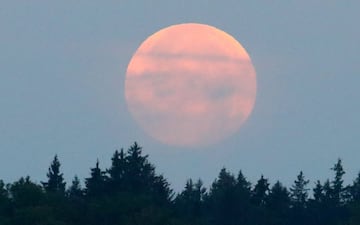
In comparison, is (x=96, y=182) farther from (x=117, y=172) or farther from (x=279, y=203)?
(x=279, y=203)

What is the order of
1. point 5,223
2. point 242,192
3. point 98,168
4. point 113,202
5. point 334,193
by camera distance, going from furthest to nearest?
point 334,193 → point 242,192 → point 98,168 → point 113,202 → point 5,223

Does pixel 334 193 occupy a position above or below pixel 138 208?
above

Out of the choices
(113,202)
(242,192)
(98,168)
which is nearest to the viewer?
(113,202)

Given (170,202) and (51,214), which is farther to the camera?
(170,202)

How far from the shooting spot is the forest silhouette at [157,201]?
8400 centimetres

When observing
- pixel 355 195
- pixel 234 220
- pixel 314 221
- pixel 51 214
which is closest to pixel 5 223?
pixel 51 214

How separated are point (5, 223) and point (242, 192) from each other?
21.6 metres

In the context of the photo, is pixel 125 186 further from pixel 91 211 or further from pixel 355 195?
pixel 355 195

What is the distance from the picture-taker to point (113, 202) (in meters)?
86.5

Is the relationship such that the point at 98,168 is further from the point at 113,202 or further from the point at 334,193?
the point at 334,193

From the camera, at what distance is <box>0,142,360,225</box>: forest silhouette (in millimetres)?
84000

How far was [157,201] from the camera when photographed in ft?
298

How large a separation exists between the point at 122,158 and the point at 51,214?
15221 mm

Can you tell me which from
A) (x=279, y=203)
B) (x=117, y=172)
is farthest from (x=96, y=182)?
(x=279, y=203)
